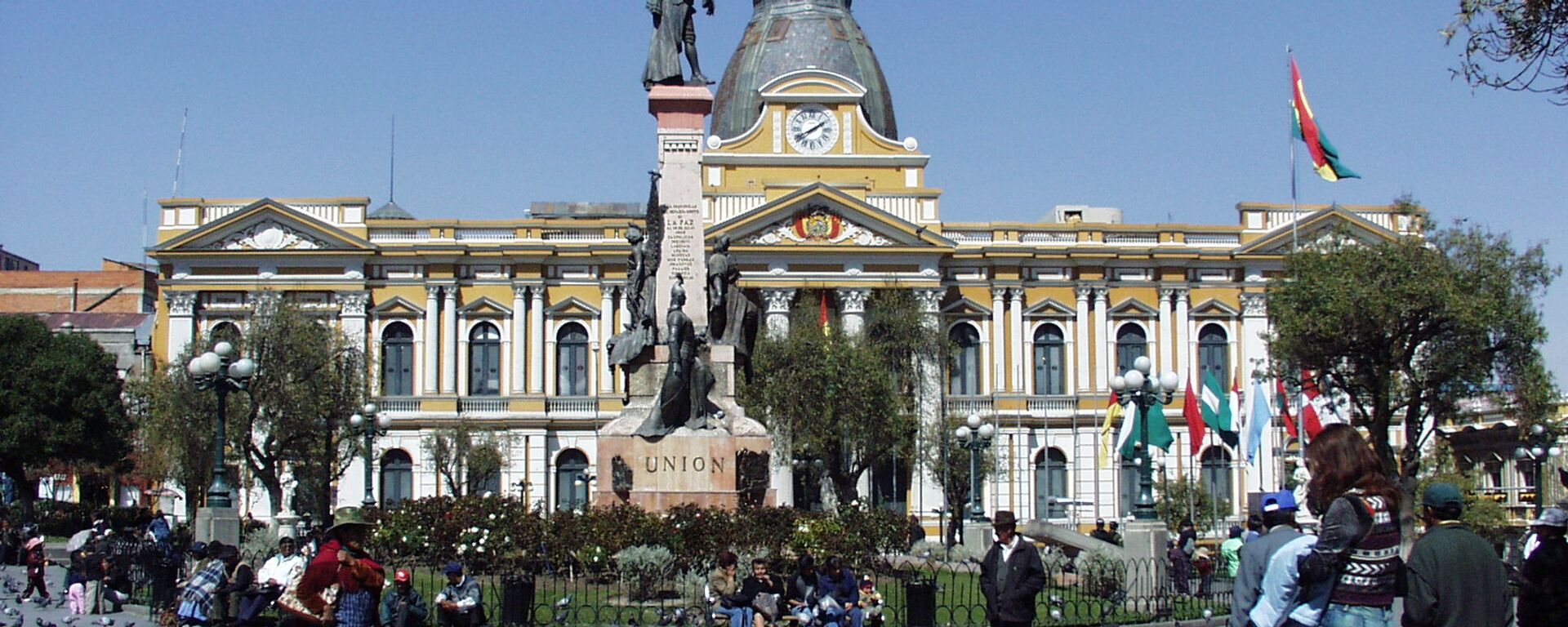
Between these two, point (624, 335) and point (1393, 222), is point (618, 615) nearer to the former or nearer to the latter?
point (624, 335)

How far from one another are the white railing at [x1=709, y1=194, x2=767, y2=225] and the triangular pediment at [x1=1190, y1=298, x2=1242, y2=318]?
15727 mm

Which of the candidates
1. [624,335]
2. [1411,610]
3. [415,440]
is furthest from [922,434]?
[1411,610]

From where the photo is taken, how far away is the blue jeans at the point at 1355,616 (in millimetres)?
8961

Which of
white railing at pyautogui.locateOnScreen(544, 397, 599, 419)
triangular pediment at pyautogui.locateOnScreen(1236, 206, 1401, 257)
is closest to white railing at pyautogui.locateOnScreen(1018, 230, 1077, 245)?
triangular pediment at pyautogui.locateOnScreen(1236, 206, 1401, 257)

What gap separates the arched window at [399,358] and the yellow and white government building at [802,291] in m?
0.08

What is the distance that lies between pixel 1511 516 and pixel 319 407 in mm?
36755

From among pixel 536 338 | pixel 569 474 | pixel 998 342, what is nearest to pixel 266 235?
pixel 536 338

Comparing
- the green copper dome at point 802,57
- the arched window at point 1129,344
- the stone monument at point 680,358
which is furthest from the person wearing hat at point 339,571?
the green copper dome at point 802,57

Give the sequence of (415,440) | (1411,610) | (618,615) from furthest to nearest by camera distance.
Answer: (415,440) < (618,615) < (1411,610)

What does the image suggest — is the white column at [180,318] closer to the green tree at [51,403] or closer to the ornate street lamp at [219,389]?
the green tree at [51,403]

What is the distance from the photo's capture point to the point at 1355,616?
29.5 ft

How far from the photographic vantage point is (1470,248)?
138 ft

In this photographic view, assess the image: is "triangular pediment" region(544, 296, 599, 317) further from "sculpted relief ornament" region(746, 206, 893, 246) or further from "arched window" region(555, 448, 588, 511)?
"sculpted relief ornament" region(746, 206, 893, 246)

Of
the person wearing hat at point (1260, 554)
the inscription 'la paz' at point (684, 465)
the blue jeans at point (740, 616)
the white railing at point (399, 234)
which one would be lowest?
the blue jeans at point (740, 616)
